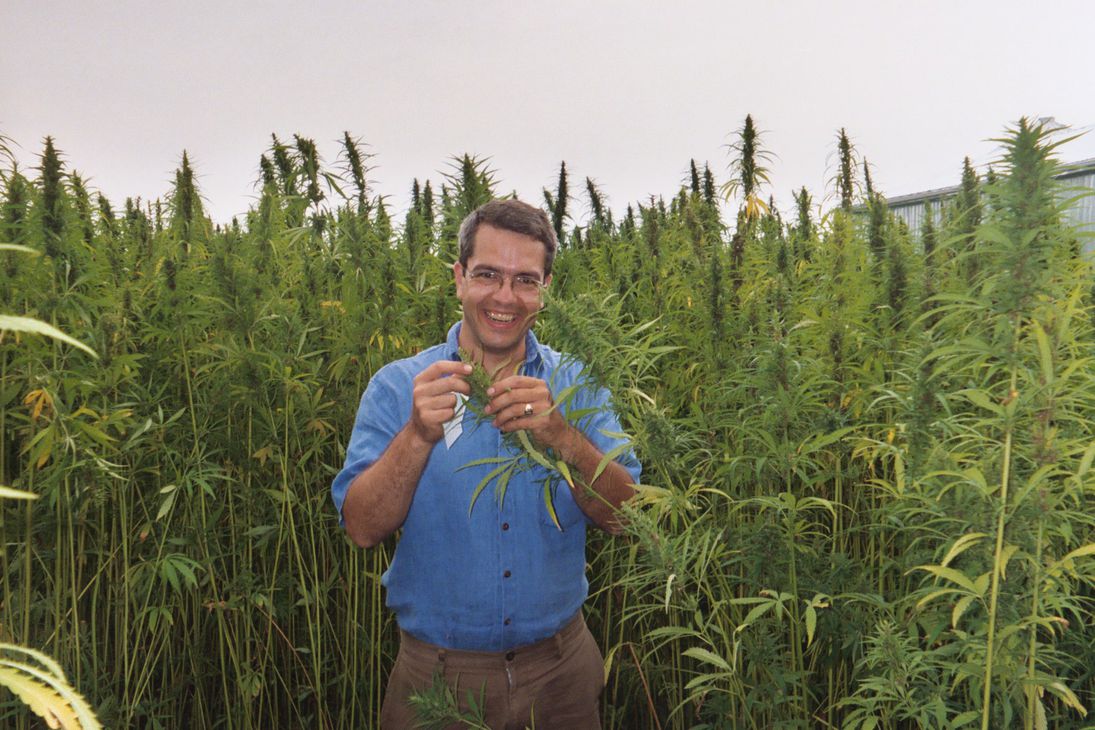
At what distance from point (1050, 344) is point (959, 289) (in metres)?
0.86

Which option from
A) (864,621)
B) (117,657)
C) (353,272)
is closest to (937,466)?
(864,621)

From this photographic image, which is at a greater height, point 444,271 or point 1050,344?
point 444,271

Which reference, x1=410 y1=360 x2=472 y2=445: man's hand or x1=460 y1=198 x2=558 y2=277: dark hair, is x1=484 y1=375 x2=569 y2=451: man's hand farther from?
x1=460 y1=198 x2=558 y2=277: dark hair

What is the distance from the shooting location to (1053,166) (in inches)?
53.6

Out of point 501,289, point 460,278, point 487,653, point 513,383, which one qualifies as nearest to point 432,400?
point 513,383

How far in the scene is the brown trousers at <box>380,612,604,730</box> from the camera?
2.44 m

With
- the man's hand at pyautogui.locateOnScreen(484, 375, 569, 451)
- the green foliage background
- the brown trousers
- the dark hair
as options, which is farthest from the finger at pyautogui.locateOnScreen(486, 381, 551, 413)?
the brown trousers

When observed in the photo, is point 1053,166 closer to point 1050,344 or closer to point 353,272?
point 1050,344

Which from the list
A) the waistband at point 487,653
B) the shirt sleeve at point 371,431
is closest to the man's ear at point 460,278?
the shirt sleeve at point 371,431

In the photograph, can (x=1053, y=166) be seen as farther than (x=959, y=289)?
No

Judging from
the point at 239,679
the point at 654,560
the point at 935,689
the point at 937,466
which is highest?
the point at 937,466

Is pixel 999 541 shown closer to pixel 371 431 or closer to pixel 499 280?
pixel 499 280

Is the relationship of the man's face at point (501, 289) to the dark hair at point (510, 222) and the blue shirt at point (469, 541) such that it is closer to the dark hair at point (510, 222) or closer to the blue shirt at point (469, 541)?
the dark hair at point (510, 222)

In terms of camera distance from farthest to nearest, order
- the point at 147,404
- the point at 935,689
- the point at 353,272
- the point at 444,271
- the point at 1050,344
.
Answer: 1. the point at 444,271
2. the point at 353,272
3. the point at 147,404
4. the point at 935,689
5. the point at 1050,344
